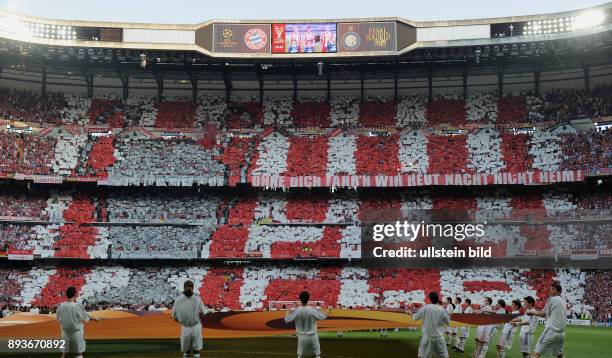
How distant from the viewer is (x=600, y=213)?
45.3 metres

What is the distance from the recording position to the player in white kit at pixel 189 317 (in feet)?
48.5

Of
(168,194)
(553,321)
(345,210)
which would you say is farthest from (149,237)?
(553,321)

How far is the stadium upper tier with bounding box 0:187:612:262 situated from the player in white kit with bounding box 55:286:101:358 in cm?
3312

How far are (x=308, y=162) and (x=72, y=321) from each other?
1559 inches

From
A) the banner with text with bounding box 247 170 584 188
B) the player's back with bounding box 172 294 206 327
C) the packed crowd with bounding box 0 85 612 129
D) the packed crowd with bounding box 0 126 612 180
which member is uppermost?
the packed crowd with bounding box 0 85 612 129

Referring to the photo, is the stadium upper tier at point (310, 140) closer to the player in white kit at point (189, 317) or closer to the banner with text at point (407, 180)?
the banner with text at point (407, 180)

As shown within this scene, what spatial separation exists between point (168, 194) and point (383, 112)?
781 inches

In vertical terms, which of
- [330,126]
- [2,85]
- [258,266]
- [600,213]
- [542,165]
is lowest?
[258,266]

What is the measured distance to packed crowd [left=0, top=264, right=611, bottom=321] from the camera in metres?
44.9

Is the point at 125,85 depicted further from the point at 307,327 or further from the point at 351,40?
the point at 307,327

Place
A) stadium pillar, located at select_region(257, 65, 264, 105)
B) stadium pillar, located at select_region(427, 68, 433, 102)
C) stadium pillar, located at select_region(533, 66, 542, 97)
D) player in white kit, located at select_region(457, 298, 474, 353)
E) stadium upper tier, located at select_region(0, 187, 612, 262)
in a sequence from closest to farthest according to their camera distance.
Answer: player in white kit, located at select_region(457, 298, 474, 353), stadium upper tier, located at select_region(0, 187, 612, 262), stadium pillar, located at select_region(257, 65, 264, 105), stadium pillar, located at select_region(533, 66, 542, 97), stadium pillar, located at select_region(427, 68, 433, 102)

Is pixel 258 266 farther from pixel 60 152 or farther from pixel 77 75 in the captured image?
pixel 77 75

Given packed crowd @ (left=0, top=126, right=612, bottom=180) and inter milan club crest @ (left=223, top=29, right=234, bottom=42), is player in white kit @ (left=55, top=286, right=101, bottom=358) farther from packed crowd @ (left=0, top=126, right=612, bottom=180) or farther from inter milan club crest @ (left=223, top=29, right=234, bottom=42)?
inter milan club crest @ (left=223, top=29, right=234, bottom=42)

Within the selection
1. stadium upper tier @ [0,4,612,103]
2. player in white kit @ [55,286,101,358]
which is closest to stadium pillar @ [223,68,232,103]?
stadium upper tier @ [0,4,612,103]
